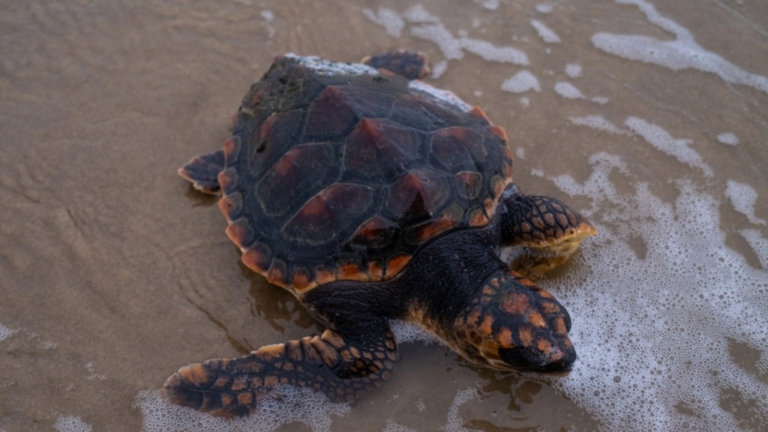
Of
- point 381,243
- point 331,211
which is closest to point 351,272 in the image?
point 381,243

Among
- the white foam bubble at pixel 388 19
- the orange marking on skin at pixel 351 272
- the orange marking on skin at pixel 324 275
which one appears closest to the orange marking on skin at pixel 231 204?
the orange marking on skin at pixel 324 275

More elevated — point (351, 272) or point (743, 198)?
point (743, 198)

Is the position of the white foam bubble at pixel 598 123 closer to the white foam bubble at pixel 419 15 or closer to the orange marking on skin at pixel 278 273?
the white foam bubble at pixel 419 15

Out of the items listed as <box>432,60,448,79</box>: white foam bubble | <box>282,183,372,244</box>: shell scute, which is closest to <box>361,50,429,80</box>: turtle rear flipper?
<box>432,60,448,79</box>: white foam bubble

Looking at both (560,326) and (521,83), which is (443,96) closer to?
(521,83)

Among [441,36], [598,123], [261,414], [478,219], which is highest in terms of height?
[441,36]

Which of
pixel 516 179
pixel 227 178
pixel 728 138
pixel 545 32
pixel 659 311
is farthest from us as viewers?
pixel 545 32

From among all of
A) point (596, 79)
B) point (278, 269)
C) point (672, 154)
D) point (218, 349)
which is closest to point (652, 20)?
point (596, 79)
